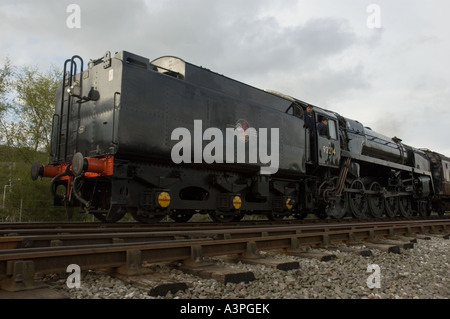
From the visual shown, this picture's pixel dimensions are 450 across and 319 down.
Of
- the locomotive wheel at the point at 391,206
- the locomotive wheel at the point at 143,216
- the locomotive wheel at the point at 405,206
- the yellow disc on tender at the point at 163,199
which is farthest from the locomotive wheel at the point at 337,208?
the yellow disc on tender at the point at 163,199

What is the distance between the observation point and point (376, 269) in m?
4.03

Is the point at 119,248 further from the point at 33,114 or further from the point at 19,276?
the point at 33,114

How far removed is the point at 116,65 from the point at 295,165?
17.0 ft

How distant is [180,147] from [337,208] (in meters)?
6.53

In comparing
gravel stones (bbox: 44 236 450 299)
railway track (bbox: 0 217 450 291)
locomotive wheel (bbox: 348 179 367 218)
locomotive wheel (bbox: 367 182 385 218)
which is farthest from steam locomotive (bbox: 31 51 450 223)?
gravel stones (bbox: 44 236 450 299)

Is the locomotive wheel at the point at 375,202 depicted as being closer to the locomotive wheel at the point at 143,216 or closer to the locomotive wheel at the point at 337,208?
the locomotive wheel at the point at 337,208

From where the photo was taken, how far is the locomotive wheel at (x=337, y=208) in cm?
1097

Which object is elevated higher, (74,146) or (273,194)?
(74,146)

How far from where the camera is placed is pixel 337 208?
11.4 metres

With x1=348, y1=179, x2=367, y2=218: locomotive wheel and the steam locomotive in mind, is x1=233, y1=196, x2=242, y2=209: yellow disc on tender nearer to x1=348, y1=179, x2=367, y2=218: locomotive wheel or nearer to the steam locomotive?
the steam locomotive

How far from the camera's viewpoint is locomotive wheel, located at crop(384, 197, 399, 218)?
536 inches

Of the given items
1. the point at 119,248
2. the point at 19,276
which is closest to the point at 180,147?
the point at 119,248
